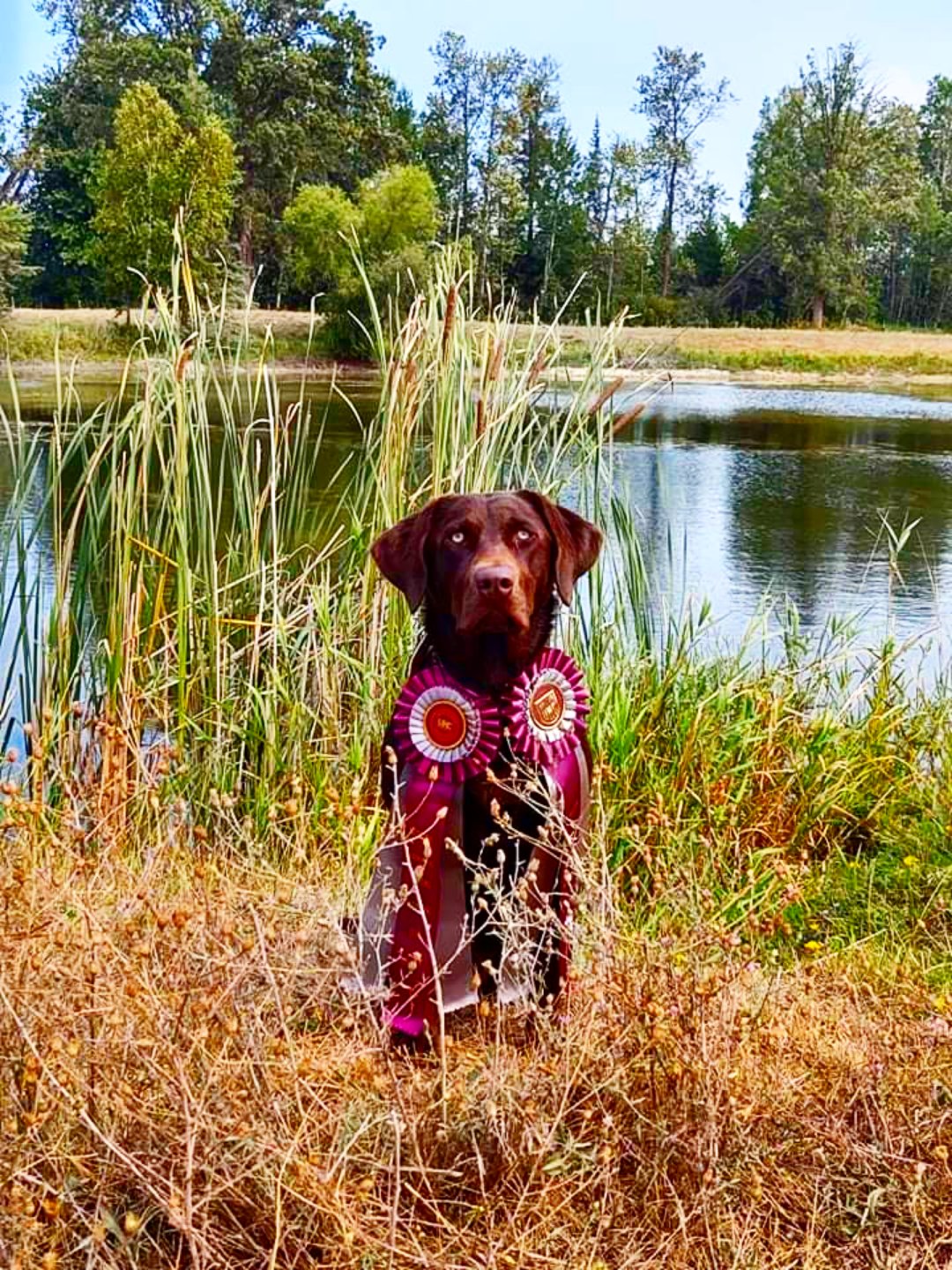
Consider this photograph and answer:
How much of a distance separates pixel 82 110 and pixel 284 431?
46.9 meters

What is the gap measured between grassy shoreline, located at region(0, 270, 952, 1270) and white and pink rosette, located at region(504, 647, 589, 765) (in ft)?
0.72

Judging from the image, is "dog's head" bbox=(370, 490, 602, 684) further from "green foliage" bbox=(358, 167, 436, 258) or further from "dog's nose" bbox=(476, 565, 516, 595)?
"green foliage" bbox=(358, 167, 436, 258)

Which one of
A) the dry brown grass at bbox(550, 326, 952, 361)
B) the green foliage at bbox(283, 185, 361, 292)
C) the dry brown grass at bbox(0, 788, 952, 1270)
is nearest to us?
the dry brown grass at bbox(0, 788, 952, 1270)

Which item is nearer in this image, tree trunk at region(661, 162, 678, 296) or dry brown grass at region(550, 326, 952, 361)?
dry brown grass at region(550, 326, 952, 361)

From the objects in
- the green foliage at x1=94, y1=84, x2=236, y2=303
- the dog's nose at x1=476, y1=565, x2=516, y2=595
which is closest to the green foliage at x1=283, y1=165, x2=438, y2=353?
the green foliage at x1=94, y1=84, x2=236, y2=303

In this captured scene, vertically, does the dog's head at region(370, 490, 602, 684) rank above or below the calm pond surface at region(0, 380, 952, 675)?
above

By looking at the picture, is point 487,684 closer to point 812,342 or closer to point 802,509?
point 802,509

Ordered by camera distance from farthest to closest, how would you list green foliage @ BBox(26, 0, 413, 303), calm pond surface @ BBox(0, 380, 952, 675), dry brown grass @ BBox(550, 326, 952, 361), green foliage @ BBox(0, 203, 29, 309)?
1. green foliage @ BBox(26, 0, 413, 303)
2. dry brown grass @ BBox(550, 326, 952, 361)
3. green foliage @ BBox(0, 203, 29, 309)
4. calm pond surface @ BBox(0, 380, 952, 675)

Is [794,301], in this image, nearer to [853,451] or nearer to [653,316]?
[653,316]

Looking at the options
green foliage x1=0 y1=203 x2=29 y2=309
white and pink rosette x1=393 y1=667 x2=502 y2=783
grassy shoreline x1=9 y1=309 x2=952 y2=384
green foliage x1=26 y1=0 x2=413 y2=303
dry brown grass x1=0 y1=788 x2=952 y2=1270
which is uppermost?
green foliage x1=26 y1=0 x2=413 y2=303

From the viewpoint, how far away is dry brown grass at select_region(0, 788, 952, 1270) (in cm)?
167

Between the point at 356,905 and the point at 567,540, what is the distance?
964 mm

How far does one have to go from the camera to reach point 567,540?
2447 millimetres

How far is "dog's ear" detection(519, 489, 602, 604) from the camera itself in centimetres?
241
